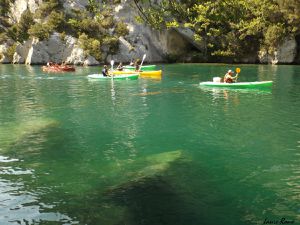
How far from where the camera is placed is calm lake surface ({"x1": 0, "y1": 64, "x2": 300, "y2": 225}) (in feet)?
30.4

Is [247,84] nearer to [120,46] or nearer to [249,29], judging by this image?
[249,29]

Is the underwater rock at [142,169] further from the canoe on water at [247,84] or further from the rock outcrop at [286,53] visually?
the rock outcrop at [286,53]

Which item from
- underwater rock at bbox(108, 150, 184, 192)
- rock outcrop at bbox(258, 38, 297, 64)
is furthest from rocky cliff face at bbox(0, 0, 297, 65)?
underwater rock at bbox(108, 150, 184, 192)

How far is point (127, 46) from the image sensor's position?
6612 cm

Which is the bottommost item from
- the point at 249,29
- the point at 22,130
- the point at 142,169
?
the point at 142,169

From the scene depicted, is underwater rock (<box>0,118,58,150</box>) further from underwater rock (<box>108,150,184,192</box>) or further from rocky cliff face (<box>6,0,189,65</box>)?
rocky cliff face (<box>6,0,189,65</box>)

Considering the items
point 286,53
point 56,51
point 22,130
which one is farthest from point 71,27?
point 22,130

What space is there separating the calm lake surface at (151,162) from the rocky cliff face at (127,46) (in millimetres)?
38983

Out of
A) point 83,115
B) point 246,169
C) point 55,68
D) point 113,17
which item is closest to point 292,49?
point 113,17

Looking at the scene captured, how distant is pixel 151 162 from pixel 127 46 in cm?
5489

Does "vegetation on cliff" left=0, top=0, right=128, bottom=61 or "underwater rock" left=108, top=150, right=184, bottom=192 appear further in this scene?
"vegetation on cliff" left=0, top=0, right=128, bottom=61

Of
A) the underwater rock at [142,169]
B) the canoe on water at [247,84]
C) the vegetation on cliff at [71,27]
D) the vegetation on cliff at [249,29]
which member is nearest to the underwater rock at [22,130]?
the underwater rock at [142,169]

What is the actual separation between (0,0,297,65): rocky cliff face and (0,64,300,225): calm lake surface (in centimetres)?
3898

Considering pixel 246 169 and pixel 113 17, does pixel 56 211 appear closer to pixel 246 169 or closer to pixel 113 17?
pixel 246 169
